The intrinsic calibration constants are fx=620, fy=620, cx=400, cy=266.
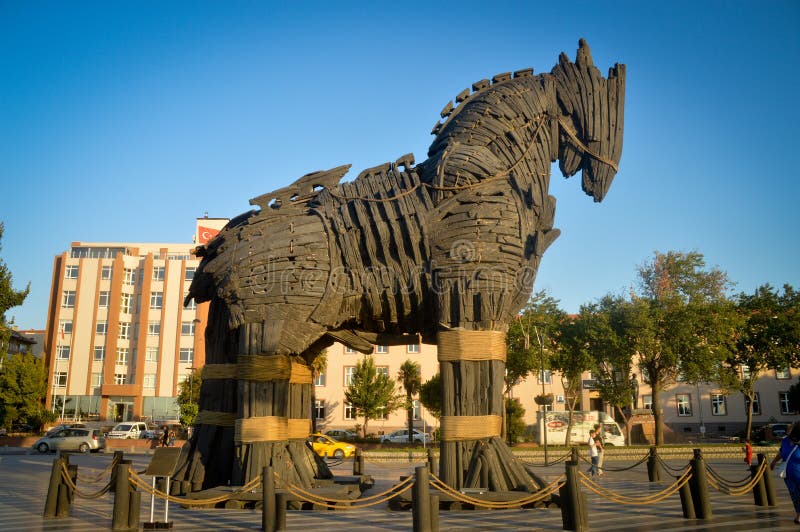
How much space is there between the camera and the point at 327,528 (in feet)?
25.3

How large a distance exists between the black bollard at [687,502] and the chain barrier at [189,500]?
6.01 meters

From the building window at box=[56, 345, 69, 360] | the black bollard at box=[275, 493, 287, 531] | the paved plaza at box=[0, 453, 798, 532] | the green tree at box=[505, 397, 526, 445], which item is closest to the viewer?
the black bollard at box=[275, 493, 287, 531]

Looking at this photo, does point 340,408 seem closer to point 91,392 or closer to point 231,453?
point 91,392

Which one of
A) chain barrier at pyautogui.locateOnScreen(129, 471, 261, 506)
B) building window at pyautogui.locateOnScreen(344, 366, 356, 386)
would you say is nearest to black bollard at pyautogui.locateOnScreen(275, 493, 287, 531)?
chain barrier at pyautogui.locateOnScreen(129, 471, 261, 506)

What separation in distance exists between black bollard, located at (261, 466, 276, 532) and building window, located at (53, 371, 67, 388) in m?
48.7

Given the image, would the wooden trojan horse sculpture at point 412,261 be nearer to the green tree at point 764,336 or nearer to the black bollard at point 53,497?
the black bollard at point 53,497

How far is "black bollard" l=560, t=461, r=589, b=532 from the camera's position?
7.30 metres

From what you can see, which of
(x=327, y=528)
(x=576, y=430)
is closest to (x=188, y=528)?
(x=327, y=528)

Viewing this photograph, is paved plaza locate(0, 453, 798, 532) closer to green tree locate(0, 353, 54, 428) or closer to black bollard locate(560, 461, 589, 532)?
black bollard locate(560, 461, 589, 532)

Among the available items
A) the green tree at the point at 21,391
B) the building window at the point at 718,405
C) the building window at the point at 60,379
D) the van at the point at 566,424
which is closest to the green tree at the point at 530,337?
the van at the point at 566,424

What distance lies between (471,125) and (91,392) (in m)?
48.4

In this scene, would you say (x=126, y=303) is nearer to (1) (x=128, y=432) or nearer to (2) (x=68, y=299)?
(2) (x=68, y=299)

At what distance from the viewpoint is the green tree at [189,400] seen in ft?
111

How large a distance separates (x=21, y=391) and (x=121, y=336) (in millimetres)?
10302
